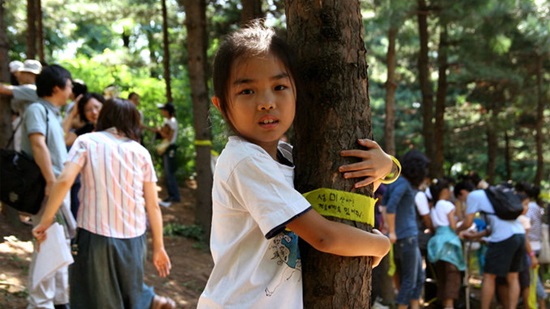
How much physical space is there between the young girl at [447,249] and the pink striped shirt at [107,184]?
534 centimetres

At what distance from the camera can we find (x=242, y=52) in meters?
2.12

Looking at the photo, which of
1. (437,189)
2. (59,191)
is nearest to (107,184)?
A: (59,191)

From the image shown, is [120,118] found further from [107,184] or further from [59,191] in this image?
[59,191]

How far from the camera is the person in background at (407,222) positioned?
736 cm

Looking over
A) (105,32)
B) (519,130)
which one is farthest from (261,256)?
(105,32)

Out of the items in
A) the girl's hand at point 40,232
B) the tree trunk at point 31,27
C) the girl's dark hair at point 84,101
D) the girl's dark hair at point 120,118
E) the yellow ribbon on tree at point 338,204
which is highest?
the tree trunk at point 31,27

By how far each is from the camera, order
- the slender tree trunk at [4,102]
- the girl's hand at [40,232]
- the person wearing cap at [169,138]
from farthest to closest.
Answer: the person wearing cap at [169,138], the slender tree trunk at [4,102], the girl's hand at [40,232]

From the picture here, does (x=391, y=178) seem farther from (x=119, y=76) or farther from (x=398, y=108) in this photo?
(x=398, y=108)

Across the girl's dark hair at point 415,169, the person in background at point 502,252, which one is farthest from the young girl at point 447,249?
the girl's dark hair at point 415,169

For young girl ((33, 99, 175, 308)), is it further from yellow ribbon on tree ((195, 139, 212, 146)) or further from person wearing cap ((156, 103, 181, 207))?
person wearing cap ((156, 103, 181, 207))

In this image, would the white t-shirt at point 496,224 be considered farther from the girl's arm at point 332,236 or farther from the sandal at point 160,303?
the girl's arm at point 332,236

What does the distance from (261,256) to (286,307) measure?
0.20 metres

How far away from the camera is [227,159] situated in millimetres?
2084

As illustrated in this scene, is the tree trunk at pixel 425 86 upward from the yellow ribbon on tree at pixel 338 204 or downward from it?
upward
